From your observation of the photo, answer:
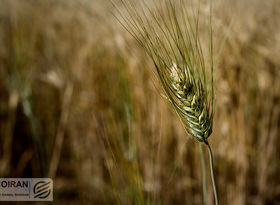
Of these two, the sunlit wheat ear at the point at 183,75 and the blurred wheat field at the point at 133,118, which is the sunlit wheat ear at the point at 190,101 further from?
the blurred wheat field at the point at 133,118

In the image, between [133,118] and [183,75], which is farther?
[133,118]

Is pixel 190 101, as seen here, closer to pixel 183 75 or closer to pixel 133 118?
pixel 183 75

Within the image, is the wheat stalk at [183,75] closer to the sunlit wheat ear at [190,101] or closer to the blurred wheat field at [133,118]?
the sunlit wheat ear at [190,101]

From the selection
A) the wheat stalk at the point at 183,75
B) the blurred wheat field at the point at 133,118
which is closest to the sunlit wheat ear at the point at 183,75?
the wheat stalk at the point at 183,75

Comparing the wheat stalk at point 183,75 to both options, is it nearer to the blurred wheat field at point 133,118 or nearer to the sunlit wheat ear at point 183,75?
the sunlit wheat ear at point 183,75

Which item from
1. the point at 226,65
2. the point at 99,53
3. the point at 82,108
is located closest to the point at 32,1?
the point at 99,53

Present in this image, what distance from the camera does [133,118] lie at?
0.75m

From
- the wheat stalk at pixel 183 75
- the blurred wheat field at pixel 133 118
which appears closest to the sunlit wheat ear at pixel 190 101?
A: the wheat stalk at pixel 183 75

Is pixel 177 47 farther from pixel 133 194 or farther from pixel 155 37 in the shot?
pixel 133 194

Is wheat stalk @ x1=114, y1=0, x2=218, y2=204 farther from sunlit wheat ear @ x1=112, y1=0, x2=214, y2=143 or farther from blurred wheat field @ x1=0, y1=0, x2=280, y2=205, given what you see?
blurred wheat field @ x1=0, y1=0, x2=280, y2=205

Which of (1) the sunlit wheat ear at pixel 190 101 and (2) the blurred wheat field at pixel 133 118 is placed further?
(2) the blurred wheat field at pixel 133 118

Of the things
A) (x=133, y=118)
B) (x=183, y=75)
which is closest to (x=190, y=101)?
(x=183, y=75)

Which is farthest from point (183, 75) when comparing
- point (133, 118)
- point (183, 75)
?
point (133, 118)

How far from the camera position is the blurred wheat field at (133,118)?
0.69 meters
